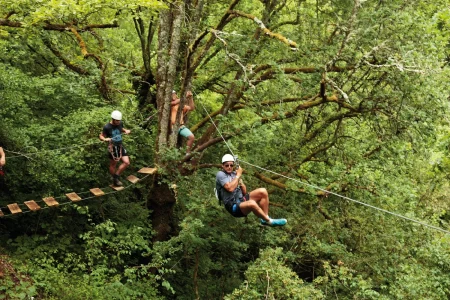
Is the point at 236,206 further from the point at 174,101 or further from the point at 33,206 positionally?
the point at 33,206

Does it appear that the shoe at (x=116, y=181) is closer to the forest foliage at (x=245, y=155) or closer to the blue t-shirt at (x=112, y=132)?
the forest foliage at (x=245, y=155)

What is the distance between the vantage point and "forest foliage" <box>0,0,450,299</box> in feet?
28.7

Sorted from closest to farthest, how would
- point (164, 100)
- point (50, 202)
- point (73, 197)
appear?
1. point (50, 202)
2. point (73, 197)
3. point (164, 100)

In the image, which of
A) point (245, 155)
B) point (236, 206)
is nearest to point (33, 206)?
point (236, 206)

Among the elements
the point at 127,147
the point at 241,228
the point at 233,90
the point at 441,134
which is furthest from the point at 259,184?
the point at 441,134

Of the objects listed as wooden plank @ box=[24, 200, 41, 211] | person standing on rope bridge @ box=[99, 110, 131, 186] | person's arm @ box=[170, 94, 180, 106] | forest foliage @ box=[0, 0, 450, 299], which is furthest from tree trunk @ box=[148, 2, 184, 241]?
wooden plank @ box=[24, 200, 41, 211]

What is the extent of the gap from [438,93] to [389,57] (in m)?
1.16

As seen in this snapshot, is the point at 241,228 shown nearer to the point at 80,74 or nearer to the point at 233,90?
the point at 233,90

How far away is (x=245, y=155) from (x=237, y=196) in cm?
302

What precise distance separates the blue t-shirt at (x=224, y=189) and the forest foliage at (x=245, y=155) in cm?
102

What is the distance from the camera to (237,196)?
301 inches

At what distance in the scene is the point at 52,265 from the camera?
9406mm

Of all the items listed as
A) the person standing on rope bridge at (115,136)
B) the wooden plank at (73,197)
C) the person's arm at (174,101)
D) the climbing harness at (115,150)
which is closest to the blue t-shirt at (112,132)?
the person standing on rope bridge at (115,136)

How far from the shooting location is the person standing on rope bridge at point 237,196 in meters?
7.41
